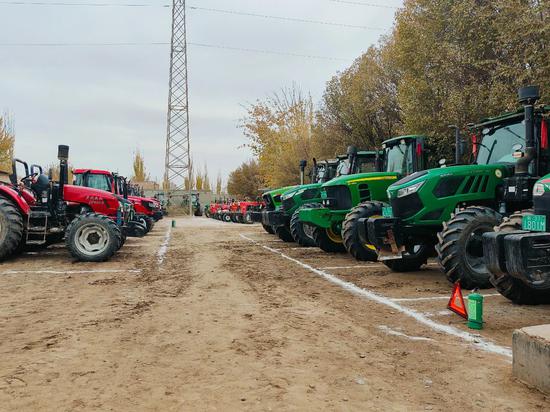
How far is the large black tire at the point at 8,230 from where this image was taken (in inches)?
371

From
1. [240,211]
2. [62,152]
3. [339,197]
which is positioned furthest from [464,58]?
[240,211]

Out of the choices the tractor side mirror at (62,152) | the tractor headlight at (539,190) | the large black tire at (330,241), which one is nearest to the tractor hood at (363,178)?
the large black tire at (330,241)

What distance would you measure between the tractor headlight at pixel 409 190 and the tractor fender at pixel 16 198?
25.1 ft

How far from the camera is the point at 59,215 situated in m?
10.5

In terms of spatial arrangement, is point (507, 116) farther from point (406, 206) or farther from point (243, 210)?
point (243, 210)

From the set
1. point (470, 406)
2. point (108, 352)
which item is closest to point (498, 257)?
point (470, 406)

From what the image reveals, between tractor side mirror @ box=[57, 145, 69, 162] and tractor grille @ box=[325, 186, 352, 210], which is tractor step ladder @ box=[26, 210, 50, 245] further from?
tractor grille @ box=[325, 186, 352, 210]

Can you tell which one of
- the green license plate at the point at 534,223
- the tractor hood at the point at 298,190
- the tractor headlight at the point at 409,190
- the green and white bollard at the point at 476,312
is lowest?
the green and white bollard at the point at 476,312

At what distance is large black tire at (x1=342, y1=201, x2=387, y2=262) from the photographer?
9.16m

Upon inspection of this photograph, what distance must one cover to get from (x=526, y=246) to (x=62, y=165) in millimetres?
9352

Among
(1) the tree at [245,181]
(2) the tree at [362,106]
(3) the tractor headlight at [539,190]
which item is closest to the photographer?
(3) the tractor headlight at [539,190]

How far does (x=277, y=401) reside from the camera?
9.65 ft

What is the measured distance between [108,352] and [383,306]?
3.29 metres

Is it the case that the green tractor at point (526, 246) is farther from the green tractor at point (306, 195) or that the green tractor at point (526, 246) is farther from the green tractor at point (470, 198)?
the green tractor at point (306, 195)
